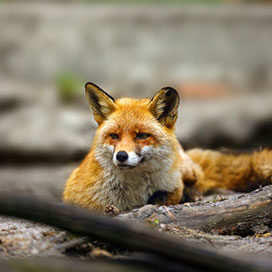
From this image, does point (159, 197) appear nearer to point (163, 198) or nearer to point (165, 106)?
point (163, 198)

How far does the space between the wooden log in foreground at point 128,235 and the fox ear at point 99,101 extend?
2.56 metres

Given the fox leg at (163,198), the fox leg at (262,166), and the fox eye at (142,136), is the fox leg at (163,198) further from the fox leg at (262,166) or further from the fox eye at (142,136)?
the fox leg at (262,166)

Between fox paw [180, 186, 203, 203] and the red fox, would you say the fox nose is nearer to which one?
the red fox

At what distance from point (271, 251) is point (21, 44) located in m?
14.5

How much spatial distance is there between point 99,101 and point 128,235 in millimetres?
2801

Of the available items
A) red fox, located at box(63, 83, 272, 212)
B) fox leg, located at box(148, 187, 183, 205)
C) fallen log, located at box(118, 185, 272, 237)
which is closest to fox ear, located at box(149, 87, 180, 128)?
red fox, located at box(63, 83, 272, 212)

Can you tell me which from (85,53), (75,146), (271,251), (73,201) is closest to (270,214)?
(271,251)

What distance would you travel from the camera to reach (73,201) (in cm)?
584

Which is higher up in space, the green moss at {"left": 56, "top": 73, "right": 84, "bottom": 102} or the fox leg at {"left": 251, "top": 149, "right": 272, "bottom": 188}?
the green moss at {"left": 56, "top": 73, "right": 84, "bottom": 102}

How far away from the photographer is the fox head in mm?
5316

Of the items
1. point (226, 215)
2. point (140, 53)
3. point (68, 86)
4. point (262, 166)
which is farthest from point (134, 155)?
point (140, 53)

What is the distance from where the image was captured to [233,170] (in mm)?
7180

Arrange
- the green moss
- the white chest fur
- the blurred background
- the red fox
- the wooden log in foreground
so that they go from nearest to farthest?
the wooden log in foreground < the red fox < the white chest fur < the green moss < the blurred background

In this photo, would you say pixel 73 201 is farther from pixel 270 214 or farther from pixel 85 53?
pixel 85 53
